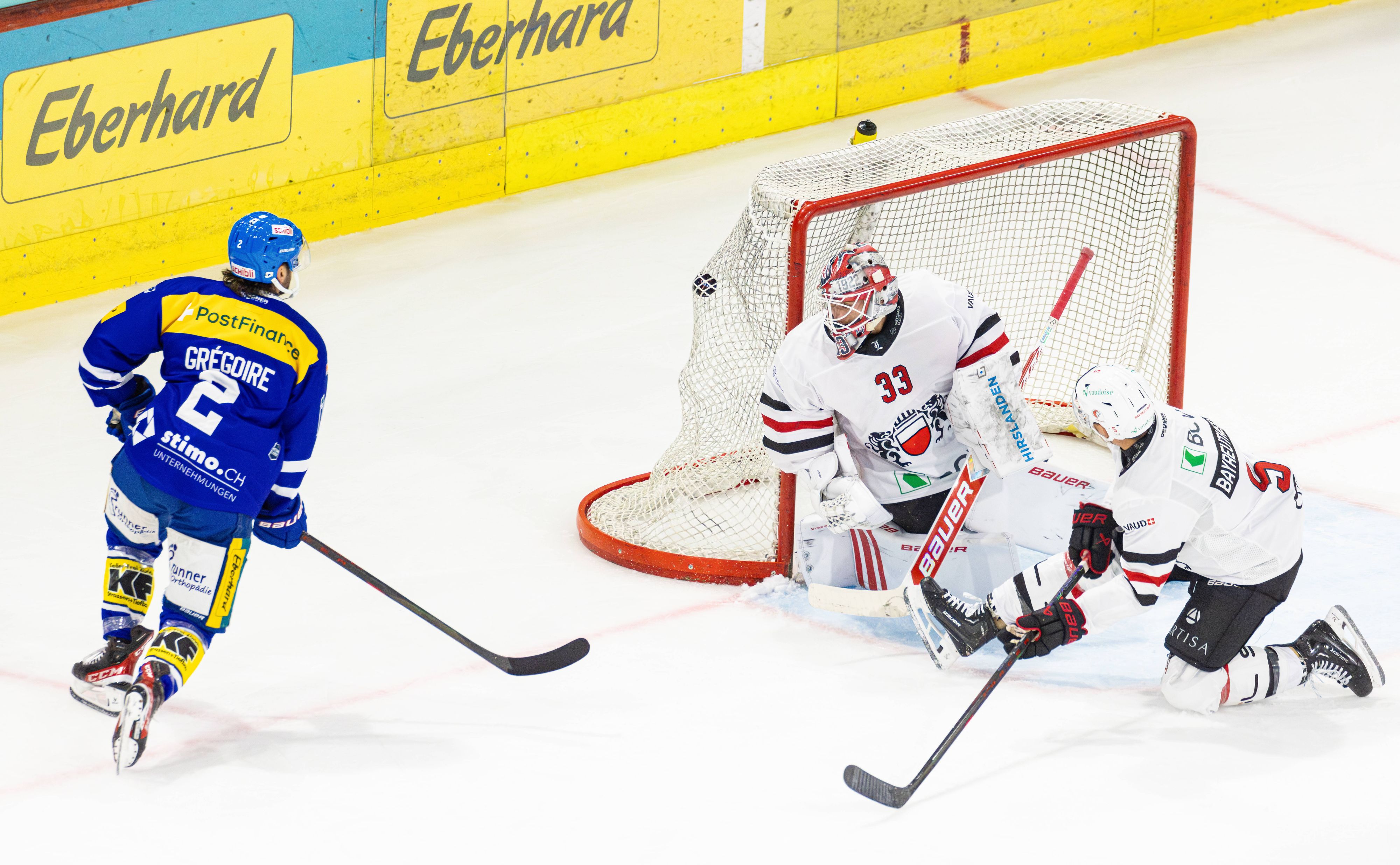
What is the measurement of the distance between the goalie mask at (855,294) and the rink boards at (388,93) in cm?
341

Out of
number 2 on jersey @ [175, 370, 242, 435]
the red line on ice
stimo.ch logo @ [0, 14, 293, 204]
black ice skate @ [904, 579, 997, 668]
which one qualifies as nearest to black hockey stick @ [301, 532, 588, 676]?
the red line on ice

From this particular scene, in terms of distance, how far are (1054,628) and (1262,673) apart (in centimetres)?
51

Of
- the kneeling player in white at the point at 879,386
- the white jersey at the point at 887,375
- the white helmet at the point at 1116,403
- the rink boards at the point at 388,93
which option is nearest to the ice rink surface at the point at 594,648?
the rink boards at the point at 388,93

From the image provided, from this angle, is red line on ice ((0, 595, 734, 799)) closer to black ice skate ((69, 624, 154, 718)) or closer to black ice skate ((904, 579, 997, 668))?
black ice skate ((69, 624, 154, 718))

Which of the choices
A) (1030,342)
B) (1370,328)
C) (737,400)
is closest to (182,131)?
(737,400)

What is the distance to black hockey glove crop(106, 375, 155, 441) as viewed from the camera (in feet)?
15.4

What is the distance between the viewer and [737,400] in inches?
220

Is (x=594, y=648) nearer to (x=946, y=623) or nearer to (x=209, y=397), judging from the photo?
(x=946, y=623)

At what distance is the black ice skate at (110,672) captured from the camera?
4.74 metres

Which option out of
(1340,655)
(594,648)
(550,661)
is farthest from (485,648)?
(1340,655)

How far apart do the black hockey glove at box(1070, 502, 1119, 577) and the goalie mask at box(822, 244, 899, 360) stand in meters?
0.69

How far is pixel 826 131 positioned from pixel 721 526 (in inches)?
140

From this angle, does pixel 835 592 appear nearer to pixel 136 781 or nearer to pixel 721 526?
pixel 721 526

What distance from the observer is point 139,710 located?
4379 mm
